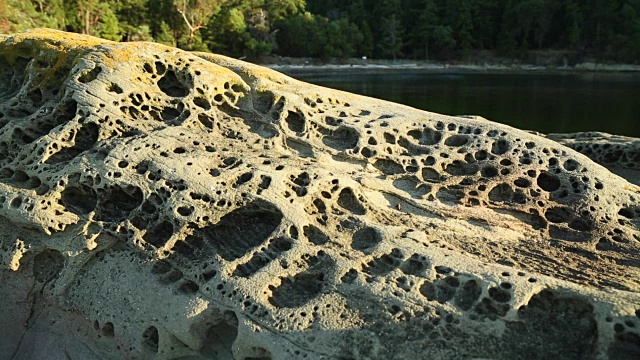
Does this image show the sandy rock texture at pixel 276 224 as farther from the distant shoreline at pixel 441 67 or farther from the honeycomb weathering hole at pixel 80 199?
the distant shoreline at pixel 441 67

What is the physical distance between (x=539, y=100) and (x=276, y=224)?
87.6 ft

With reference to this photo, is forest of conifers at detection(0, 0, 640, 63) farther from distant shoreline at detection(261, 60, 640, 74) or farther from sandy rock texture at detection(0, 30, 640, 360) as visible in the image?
sandy rock texture at detection(0, 30, 640, 360)

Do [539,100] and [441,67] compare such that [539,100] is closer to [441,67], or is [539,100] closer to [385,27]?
[441,67]

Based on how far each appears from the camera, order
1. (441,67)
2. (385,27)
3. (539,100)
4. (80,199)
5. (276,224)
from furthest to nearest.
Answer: (385,27), (441,67), (539,100), (80,199), (276,224)

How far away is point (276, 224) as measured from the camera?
18.0 ft

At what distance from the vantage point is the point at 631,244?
5.70 metres

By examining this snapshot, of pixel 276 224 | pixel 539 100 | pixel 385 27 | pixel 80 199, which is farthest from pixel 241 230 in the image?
pixel 385 27

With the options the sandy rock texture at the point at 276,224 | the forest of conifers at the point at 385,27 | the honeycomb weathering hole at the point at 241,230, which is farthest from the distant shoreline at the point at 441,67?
the honeycomb weathering hole at the point at 241,230

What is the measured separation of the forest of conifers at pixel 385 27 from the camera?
4922 cm

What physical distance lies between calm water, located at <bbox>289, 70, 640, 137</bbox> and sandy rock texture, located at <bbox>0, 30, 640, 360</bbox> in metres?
14.4

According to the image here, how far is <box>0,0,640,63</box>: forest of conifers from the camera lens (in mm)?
49219

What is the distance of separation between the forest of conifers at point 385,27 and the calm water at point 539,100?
604 inches

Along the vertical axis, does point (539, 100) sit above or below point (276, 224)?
below

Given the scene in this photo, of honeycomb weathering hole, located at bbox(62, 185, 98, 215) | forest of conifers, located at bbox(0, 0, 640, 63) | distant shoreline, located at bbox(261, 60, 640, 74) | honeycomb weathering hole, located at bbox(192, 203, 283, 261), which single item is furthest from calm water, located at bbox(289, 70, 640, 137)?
honeycomb weathering hole, located at bbox(62, 185, 98, 215)
